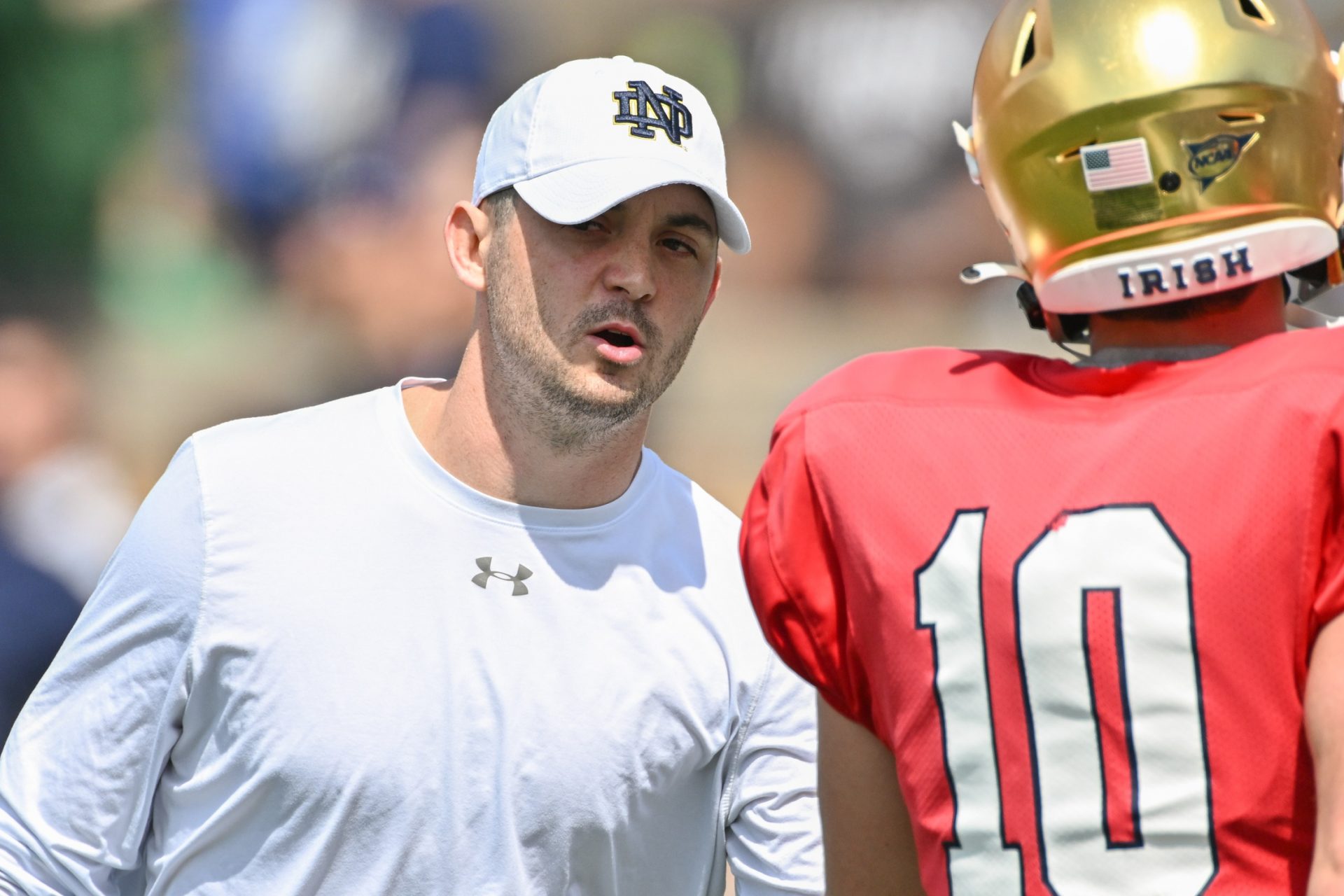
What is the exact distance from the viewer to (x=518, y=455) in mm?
2469

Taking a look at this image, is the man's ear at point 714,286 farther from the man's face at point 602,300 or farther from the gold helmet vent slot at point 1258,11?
the gold helmet vent slot at point 1258,11

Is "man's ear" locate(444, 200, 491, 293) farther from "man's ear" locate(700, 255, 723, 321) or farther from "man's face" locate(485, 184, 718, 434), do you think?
"man's ear" locate(700, 255, 723, 321)

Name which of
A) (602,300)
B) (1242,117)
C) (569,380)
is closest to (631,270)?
(602,300)

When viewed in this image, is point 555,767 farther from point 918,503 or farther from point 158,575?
point 918,503

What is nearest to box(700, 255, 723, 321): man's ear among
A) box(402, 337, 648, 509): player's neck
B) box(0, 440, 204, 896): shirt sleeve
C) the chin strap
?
box(402, 337, 648, 509): player's neck

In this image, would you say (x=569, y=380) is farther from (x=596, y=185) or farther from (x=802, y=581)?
(x=802, y=581)

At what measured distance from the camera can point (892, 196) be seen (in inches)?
195

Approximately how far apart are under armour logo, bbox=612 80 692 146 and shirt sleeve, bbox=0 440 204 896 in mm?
938

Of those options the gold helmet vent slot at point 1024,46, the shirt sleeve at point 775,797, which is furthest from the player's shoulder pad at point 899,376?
the shirt sleeve at point 775,797

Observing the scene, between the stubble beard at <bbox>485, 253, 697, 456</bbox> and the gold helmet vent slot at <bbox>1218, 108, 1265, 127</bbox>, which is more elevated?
the gold helmet vent slot at <bbox>1218, 108, 1265, 127</bbox>

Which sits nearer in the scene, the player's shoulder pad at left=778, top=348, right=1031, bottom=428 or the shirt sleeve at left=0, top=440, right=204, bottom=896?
the player's shoulder pad at left=778, top=348, right=1031, bottom=428

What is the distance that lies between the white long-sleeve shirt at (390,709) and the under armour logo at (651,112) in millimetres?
633

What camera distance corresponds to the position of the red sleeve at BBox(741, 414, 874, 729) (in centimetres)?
149

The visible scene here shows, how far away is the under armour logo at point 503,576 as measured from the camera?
2402 millimetres
